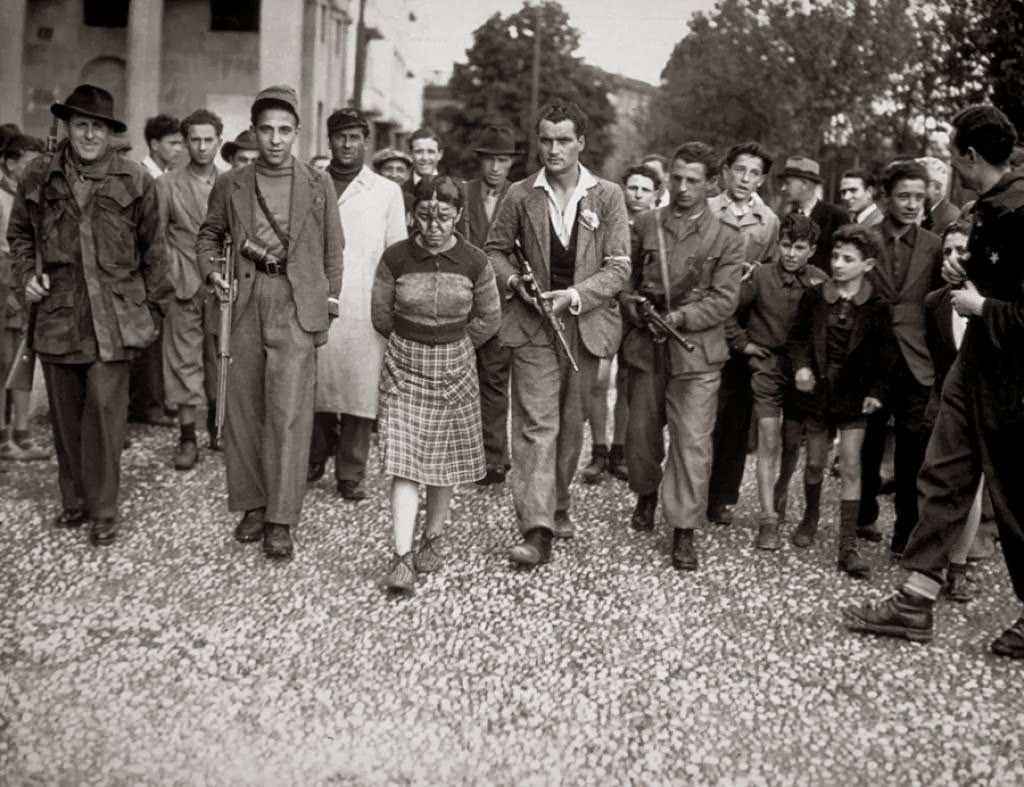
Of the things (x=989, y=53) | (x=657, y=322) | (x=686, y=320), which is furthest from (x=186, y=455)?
(x=989, y=53)

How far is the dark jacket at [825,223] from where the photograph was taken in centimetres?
880

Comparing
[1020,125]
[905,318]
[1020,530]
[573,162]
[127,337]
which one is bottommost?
[1020,530]

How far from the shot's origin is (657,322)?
642cm

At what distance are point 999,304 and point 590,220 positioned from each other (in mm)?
2213

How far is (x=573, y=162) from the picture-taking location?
6.38m

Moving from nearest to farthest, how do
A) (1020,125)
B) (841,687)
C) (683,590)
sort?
(841,687) → (683,590) → (1020,125)

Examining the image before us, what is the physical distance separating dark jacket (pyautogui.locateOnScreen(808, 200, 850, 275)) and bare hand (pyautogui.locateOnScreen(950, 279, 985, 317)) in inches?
139

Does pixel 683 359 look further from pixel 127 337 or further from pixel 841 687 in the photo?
pixel 127 337

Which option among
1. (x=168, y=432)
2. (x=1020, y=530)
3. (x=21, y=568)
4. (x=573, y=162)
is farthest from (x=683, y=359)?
(x=168, y=432)

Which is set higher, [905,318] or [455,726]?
[905,318]

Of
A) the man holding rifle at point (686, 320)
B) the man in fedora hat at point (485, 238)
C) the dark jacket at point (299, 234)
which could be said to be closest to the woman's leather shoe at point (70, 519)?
the dark jacket at point (299, 234)

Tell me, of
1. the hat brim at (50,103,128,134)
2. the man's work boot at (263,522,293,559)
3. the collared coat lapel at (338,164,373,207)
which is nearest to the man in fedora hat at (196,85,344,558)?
the man's work boot at (263,522,293,559)

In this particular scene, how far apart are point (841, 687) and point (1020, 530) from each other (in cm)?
113

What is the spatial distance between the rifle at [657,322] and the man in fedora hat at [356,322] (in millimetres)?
1782
